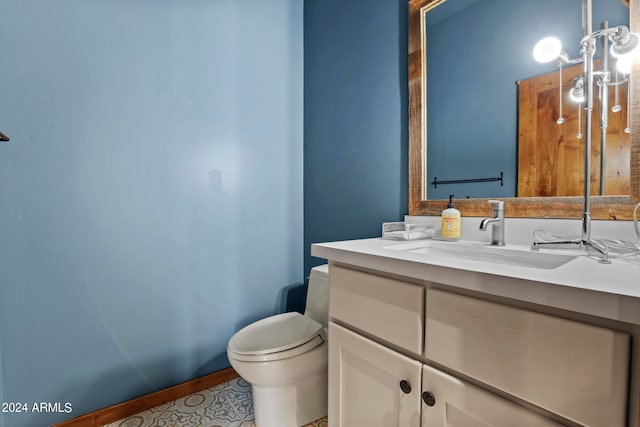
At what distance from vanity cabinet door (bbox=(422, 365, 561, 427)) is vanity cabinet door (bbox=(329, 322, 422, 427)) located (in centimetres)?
3

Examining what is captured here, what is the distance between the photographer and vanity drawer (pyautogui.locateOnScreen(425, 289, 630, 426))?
429mm

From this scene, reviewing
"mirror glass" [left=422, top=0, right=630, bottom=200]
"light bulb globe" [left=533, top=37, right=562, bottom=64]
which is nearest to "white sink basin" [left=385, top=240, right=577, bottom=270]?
"mirror glass" [left=422, top=0, right=630, bottom=200]

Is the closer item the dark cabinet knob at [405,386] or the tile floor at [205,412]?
the dark cabinet knob at [405,386]

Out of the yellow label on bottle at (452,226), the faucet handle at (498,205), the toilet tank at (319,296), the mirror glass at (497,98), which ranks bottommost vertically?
the toilet tank at (319,296)

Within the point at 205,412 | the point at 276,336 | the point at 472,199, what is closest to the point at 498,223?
the point at 472,199

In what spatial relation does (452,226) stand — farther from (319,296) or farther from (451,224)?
(319,296)

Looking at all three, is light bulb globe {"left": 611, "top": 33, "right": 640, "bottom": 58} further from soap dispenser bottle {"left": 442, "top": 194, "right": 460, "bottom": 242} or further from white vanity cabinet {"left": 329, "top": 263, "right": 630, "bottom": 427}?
white vanity cabinet {"left": 329, "top": 263, "right": 630, "bottom": 427}

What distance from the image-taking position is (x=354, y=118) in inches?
61.0

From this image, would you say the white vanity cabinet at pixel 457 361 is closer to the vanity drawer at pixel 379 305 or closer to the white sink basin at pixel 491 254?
the vanity drawer at pixel 379 305

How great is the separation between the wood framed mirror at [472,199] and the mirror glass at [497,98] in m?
0.02

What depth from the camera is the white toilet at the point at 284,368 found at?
3.60 ft

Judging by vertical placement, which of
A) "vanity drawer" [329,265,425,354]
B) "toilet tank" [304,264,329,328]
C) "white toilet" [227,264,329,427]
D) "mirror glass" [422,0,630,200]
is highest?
"mirror glass" [422,0,630,200]

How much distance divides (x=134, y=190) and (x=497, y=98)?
1.61 m

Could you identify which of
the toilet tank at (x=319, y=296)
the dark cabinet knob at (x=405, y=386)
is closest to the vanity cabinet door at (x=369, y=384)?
the dark cabinet knob at (x=405, y=386)
